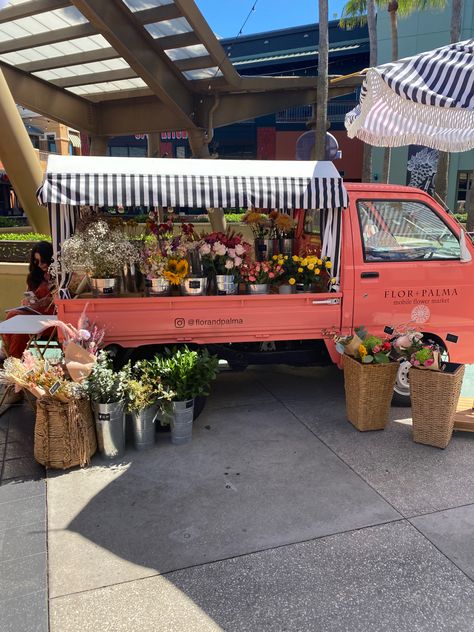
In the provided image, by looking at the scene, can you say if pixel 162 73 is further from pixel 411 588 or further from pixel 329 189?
pixel 411 588

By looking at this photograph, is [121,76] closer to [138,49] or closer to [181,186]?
[138,49]

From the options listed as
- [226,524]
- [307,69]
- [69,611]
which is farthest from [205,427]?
[307,69]

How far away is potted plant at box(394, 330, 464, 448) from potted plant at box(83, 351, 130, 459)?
242cm

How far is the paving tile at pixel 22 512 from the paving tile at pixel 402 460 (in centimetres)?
231

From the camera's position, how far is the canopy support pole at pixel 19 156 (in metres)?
9.03

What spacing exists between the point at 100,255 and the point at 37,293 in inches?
59.2

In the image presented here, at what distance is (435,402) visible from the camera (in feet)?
13.3

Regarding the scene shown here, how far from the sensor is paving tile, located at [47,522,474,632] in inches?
94.7

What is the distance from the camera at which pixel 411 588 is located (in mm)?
2627

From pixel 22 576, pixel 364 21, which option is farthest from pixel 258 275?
pixel 364 21

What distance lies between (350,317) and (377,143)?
2.47 m

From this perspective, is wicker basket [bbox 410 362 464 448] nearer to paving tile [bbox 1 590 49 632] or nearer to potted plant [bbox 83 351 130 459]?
potted plant [bbox 83 351 130 459]

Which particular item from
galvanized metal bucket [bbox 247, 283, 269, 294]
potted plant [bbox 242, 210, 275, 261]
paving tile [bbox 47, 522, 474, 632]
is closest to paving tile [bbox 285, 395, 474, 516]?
paving tile [bbox 47, 522, 474, 632]

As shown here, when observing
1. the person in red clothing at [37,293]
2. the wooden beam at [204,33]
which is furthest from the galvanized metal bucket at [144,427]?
the wooden beam at [204,33]
